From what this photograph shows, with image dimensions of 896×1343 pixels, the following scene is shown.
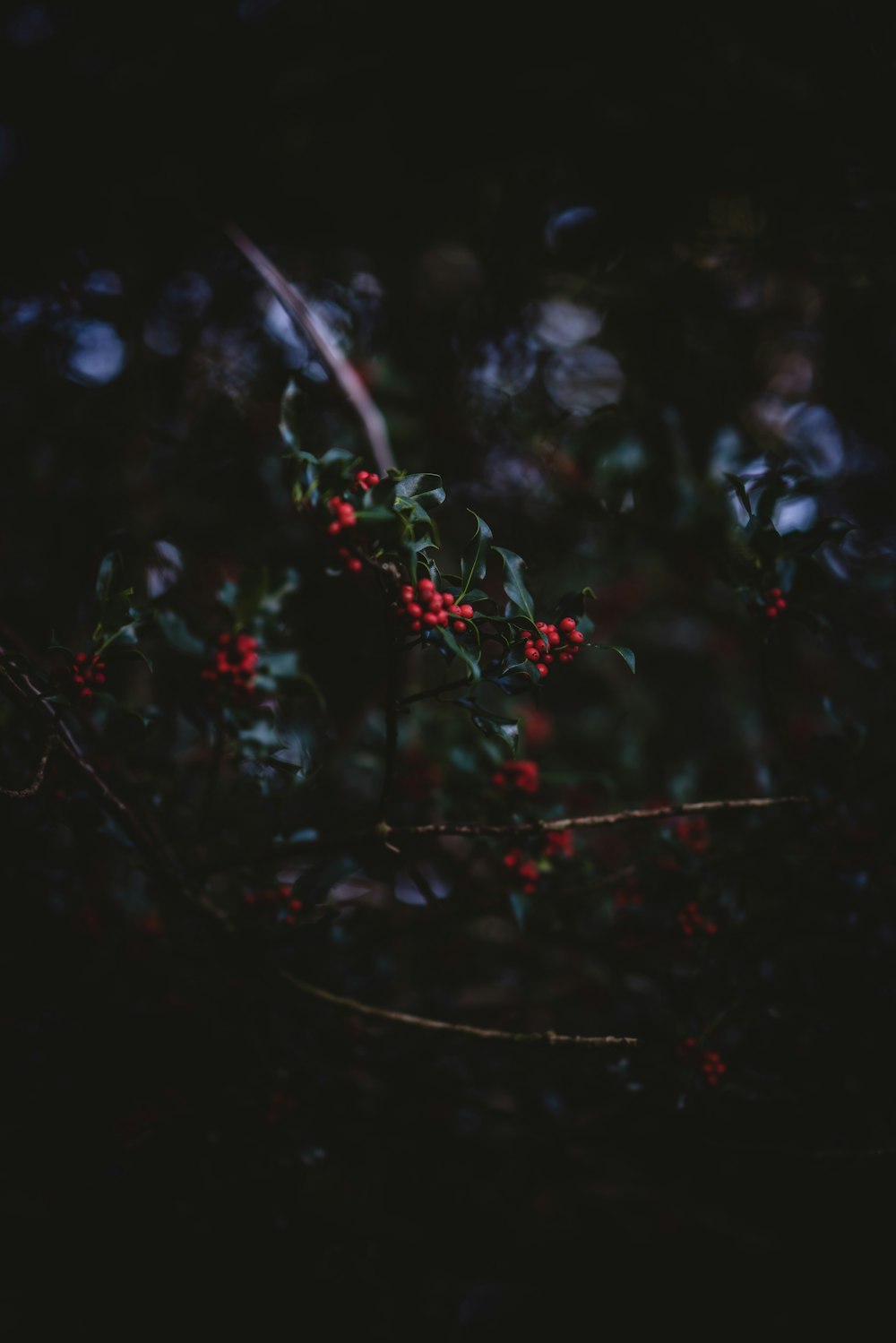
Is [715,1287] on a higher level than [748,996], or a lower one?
lower

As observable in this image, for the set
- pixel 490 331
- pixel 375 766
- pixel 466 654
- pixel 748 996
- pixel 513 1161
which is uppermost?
pixel 466 654

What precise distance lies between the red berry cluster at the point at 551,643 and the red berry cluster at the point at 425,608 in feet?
0.24

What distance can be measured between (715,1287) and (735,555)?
1168 mm

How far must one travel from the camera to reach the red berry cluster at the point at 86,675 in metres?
0.79

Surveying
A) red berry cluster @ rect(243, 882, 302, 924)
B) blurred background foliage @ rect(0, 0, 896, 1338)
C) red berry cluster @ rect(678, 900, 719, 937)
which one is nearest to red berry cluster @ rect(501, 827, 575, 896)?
blurred background foliage @ rect(0, 0, 896, 1338)

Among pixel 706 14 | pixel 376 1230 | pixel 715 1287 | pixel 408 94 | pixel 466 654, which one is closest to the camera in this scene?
pixel 466 654

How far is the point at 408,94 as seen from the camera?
1.62 meters

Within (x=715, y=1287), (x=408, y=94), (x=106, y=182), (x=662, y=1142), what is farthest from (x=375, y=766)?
(x=408, y=94)

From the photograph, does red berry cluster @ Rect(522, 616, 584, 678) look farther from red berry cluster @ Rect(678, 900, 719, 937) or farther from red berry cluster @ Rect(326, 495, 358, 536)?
red berry cluster @ Rect(678, 900, 719, 937)

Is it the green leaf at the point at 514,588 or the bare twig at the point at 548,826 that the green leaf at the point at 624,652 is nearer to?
the green leaf at the point at 514,588

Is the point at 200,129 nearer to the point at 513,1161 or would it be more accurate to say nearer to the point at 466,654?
the point at 466,654

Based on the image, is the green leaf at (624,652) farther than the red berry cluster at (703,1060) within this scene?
No

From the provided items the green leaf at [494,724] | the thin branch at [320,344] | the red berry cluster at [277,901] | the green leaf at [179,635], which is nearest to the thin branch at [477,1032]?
the red berry cluster at [277,901]

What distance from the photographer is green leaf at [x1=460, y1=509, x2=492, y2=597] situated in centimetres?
71
